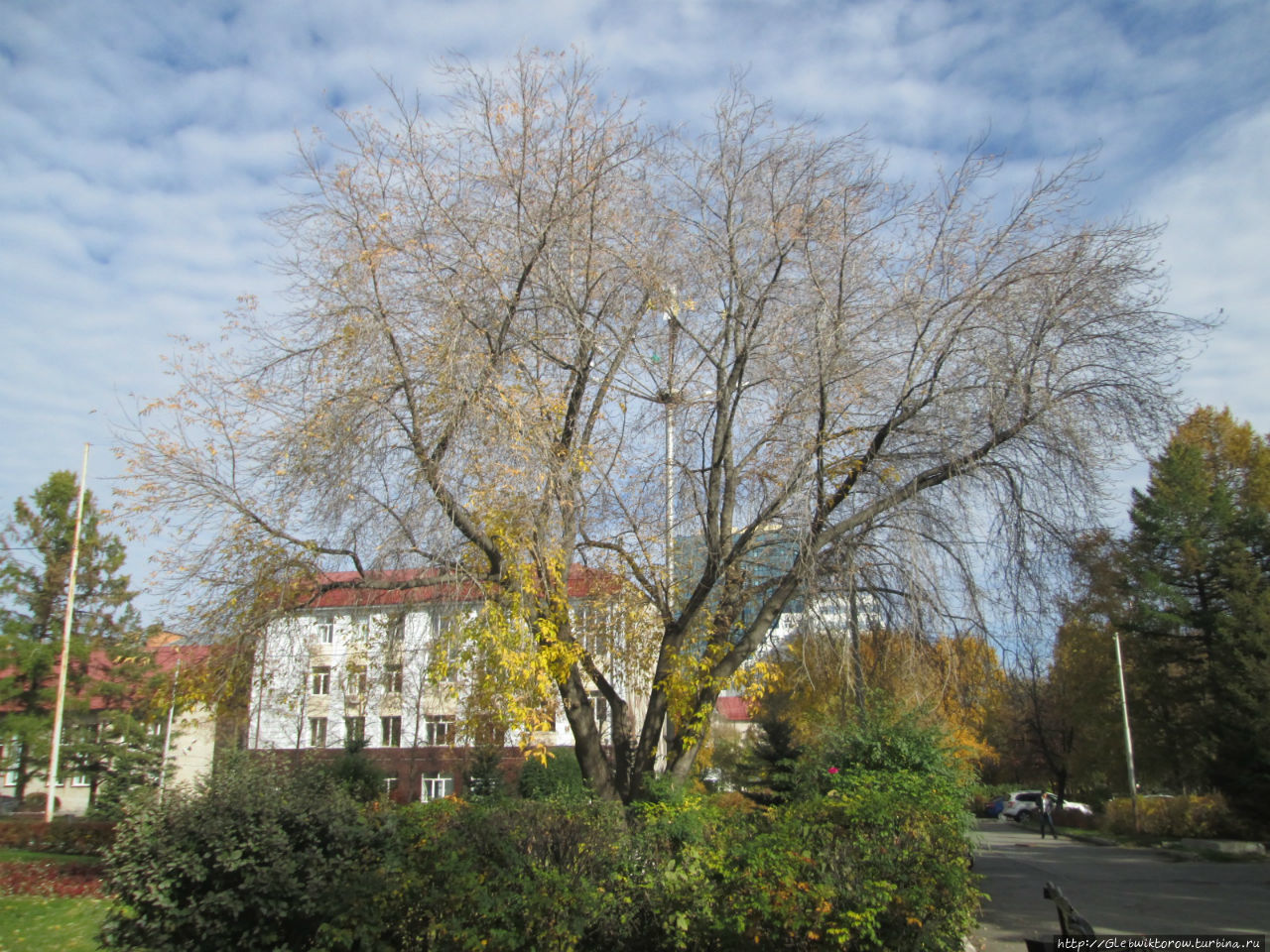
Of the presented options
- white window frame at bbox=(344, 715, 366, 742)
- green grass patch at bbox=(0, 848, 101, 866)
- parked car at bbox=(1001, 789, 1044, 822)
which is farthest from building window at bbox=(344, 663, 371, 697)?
parked car at bbox=(1001, 789, 1044, 822)

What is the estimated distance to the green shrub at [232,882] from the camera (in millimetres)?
6672

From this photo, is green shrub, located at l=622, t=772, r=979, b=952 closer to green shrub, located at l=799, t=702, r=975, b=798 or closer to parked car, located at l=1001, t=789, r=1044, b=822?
green shrub, located at l=799, t=702, r=975, b=798

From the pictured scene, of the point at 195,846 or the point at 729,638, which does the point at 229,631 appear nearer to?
the point at 195,846

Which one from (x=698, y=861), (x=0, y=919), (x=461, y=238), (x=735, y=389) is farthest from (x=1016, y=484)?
(x=0, y=919)

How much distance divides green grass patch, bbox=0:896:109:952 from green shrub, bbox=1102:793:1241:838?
3141 centimetres

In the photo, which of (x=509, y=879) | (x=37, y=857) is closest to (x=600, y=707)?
(x=509, y=879)

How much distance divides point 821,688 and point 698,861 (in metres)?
7.19

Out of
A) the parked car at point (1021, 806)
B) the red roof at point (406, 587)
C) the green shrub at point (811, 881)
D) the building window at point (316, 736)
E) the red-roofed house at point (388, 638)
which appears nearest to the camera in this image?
the green shrub at point (811, 881)

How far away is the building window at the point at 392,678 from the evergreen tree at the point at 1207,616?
20379 millimetres

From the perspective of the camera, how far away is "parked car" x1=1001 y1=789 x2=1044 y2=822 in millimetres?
47875

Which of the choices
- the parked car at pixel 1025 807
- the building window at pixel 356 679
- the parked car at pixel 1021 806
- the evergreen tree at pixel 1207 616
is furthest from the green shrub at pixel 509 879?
the parked car at pixel 1021 806

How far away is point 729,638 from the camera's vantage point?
11.8 meters

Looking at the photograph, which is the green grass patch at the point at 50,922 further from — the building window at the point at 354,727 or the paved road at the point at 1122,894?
the paved road at the point at 1122,894

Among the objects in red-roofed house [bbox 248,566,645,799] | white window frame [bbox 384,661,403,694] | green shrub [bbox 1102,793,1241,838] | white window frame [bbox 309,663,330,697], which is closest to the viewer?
red-roofed house [bbox 248,566,645,799]
